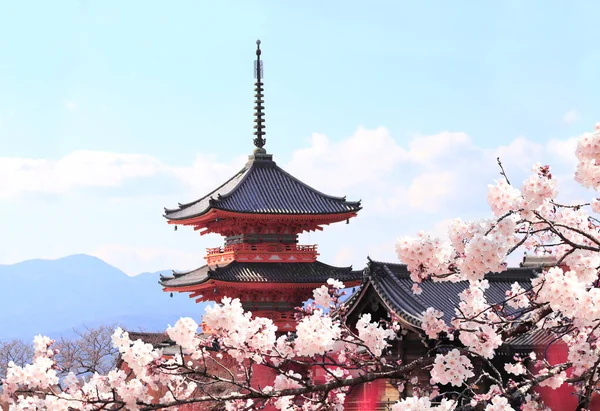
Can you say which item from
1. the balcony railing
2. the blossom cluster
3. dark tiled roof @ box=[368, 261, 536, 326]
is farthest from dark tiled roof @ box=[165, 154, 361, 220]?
the blossom cluster

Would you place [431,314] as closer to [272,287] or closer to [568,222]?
[568,222]

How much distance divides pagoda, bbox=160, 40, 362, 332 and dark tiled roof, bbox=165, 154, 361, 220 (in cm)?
3

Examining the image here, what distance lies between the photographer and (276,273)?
2747 centimetres

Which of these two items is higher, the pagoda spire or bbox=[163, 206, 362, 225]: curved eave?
the pagoda spire

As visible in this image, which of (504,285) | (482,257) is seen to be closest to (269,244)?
(504,285)

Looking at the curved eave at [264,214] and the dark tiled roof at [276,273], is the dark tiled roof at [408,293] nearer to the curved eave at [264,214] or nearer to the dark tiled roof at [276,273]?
the dark tiled roof at [276,273]

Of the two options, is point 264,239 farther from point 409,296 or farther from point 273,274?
point 409,296

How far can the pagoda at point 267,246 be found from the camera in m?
27.4

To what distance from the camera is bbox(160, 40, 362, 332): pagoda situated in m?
27.4

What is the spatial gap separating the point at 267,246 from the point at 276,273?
1.22 metres

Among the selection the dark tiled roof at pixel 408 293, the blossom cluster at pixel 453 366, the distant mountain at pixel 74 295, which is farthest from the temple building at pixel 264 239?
the distant mountain at pixel 74 295

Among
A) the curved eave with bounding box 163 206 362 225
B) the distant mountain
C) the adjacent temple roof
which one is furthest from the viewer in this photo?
the distant mountain

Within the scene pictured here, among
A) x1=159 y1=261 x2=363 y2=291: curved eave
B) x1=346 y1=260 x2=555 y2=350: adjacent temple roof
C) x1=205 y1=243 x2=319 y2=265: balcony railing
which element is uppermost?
Answer: x1=205 y1=243 x2=319 y2=265: balcony railing

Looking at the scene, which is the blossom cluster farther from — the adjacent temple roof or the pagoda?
Answer: the pagoda
